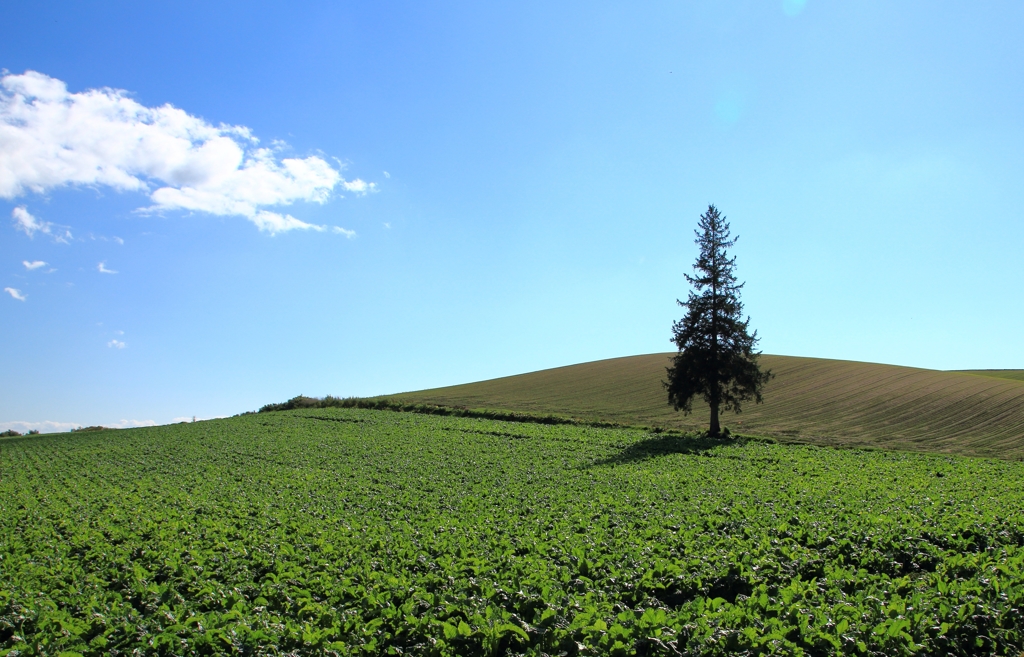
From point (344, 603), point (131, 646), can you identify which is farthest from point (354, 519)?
point (131, 646)

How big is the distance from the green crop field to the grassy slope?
1656cm

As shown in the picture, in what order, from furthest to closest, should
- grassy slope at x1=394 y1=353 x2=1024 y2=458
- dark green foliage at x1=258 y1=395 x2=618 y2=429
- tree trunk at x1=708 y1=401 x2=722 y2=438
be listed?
dark green foliage at x1=258 y1=395 x2=618 y2=429, tree trunk at x1=708 y1=401 x2=722 y2=438, grassy slope at x1=394 y1=353 x2=1024 y2=458

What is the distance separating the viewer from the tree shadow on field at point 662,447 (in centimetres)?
2800

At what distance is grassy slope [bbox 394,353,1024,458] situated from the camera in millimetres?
38750

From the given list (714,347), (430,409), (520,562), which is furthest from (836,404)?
(520,562)

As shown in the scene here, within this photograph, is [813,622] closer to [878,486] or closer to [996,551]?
[996,551]

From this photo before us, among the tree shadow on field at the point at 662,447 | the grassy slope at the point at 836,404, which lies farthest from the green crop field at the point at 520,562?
the grassy slope at the point at 836,404

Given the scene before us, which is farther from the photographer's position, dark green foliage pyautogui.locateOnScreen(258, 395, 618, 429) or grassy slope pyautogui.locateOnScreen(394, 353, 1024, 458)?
dark green foliage pyautogui.locateOnScreen(258, 395, 618, 429)

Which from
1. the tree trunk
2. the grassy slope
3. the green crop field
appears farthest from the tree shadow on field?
the grassy slope

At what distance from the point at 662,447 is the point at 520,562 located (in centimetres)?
2344

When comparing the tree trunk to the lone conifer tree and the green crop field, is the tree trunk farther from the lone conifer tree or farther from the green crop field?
the green crop field

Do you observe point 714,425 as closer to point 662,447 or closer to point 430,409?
point 662,447

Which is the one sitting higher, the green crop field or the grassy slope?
the grassy slope

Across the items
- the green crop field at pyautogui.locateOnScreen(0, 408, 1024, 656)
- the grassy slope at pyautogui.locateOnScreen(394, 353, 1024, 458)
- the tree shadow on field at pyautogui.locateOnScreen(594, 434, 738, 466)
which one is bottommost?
the tree shadow on field at pyautogui.locateOnScreen(594, 434, 738, 466)
